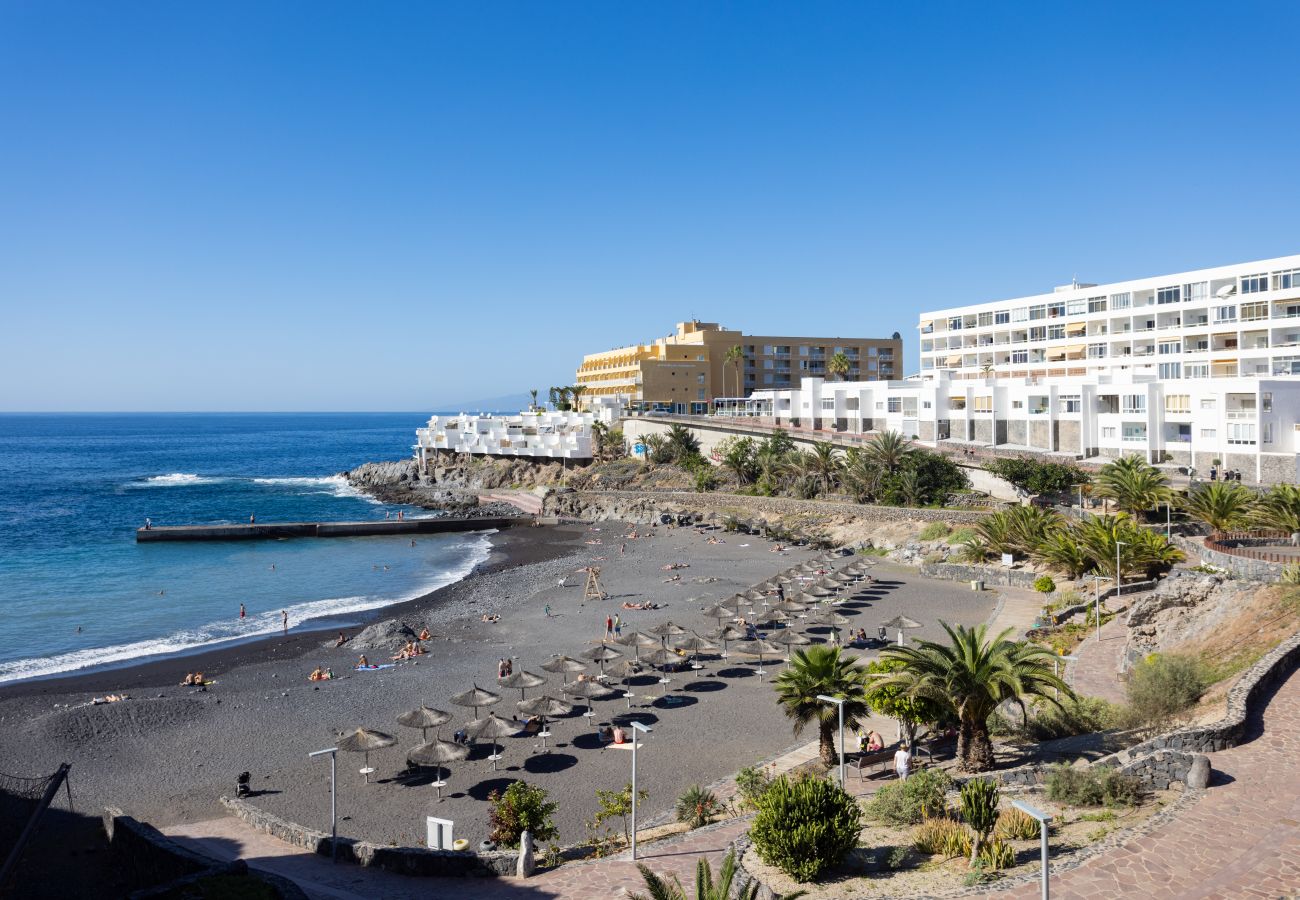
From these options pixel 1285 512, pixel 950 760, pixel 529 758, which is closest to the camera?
pixel 950 760

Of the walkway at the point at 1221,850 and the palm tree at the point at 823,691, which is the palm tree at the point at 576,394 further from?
the walkway at the point at 1221,850

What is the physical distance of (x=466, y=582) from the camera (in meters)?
49.5

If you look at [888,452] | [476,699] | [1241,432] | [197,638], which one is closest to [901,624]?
[476,699]

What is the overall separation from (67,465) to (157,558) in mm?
97851

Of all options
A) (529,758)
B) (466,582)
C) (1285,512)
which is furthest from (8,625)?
(1285,512)

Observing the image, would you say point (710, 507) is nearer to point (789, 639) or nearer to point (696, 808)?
point (789, 639)

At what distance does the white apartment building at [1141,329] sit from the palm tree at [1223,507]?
2182 centimetres

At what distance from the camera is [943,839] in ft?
44.3

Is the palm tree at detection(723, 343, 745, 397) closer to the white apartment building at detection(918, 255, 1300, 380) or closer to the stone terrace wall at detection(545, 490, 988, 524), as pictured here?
the white apartment building at detection(918, 255, 1300, 380)

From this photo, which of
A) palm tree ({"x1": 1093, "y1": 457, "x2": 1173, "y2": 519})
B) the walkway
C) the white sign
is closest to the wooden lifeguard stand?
palm tree ({"x1": 1093, "y1": 457, "x2": 1173, "y2": 519})

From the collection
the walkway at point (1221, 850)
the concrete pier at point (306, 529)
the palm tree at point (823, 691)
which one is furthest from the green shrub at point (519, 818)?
the concrete pier at point (306, 529)

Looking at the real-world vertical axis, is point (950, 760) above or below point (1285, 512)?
below

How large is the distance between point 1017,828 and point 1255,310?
181ft

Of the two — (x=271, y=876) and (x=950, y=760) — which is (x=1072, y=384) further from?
(x=271, y=876)
